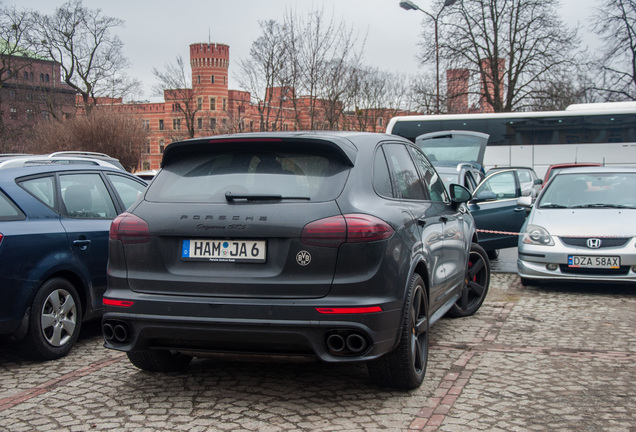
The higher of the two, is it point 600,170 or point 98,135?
point 98,135

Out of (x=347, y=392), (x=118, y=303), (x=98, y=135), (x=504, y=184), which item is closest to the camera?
(x=118, y=303)

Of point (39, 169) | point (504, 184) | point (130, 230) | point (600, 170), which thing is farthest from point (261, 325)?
point (504, 184)

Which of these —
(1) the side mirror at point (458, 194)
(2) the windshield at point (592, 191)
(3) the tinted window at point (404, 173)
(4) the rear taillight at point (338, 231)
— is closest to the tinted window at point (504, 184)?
(2) the windshield at point (592, 191)

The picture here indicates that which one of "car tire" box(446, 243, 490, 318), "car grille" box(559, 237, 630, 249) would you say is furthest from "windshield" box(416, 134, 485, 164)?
"car tire" box(446, 243, 490, 318)

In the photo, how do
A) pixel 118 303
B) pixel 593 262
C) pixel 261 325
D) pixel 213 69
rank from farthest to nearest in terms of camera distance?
1. pixel 213 69
2. pixel 593 262
3. pixel 118 303
4. pixel 261 325

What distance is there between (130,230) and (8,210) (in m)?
1.66

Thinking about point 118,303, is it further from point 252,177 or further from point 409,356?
point 409,356

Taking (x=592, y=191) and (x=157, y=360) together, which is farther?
(x=592, y=191)

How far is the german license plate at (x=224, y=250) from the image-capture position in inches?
163

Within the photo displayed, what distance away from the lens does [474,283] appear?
7.50 m

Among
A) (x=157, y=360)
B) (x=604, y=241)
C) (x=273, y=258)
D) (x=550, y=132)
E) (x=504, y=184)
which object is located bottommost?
(x=157, y=360)

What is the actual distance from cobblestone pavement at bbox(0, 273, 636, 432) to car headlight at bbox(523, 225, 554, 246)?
2.70 m

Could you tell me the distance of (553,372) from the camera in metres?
5.18

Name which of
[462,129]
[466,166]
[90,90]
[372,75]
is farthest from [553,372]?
[372,75]
